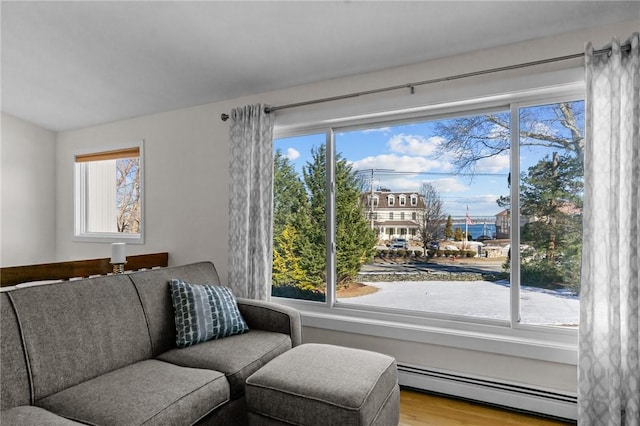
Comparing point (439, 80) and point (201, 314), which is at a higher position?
point (439, 80)

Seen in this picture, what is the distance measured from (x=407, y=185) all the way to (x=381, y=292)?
2.78 ft

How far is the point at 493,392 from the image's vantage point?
237 cm

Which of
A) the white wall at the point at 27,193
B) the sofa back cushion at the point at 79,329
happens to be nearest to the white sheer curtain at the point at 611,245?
the sofa back cushion at the point at 79,329

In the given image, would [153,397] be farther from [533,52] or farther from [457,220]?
[533,52]

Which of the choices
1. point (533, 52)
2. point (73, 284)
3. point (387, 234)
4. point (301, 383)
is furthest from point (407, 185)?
point (73, 284)

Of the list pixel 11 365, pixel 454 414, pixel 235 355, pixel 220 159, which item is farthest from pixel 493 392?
pixel 220 159

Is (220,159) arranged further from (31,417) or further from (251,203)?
(31,417)

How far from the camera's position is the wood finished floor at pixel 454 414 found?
2217mm

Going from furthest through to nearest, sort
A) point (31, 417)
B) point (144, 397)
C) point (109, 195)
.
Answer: point (109, 195)
point (144, 397)
point (31, 417)

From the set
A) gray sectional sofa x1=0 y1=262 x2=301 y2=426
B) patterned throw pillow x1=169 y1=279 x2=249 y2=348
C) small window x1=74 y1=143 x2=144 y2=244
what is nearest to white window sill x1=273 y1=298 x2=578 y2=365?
gray sectional sofa x1=0 y1=262 x2=301 y2=426

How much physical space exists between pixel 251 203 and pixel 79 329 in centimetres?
156

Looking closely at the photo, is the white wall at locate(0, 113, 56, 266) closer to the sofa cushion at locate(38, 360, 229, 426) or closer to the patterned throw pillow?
the patterned throw pillow

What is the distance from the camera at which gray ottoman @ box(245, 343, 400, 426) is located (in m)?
1.66

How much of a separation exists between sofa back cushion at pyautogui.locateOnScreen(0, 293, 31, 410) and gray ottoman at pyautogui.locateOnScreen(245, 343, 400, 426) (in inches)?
37.1
